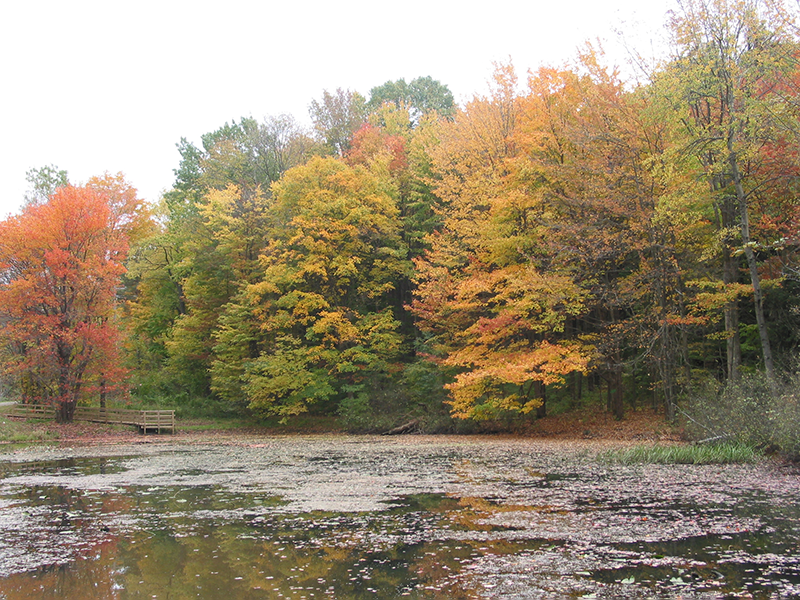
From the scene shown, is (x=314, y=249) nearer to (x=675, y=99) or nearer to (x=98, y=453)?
(x=98, y=453)

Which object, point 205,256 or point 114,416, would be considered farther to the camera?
point 205,256

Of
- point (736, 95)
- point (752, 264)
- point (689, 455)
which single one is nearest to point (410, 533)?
point (689, 455)

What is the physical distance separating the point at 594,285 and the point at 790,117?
9.20 m

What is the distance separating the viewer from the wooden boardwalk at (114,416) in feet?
110

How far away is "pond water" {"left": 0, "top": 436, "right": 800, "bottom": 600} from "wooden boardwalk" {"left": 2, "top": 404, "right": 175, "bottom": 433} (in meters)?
18.1

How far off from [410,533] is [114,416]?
99.8ft

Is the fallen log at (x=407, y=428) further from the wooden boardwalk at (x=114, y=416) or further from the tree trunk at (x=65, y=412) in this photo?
the tree trunk at (x=65, y=412)

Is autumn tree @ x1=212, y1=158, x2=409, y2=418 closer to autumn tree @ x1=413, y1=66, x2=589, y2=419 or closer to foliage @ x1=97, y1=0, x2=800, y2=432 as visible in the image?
foliage @ x1=97, y1=0, x2=800, y2=432

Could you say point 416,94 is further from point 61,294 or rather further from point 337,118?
point 61,294

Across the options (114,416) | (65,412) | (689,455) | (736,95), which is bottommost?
(114,416)

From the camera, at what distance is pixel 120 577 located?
6.81m

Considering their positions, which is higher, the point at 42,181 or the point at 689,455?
the point at 42,181

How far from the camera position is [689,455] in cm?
1486

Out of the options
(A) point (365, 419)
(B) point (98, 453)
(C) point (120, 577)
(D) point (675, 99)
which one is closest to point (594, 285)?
(D) point (675, 99)
